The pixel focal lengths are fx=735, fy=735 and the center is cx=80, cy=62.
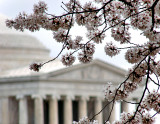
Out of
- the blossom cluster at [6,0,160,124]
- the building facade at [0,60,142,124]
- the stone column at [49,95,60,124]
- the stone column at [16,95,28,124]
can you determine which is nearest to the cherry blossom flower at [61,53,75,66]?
the blossom cluster at [6,0,160,124]

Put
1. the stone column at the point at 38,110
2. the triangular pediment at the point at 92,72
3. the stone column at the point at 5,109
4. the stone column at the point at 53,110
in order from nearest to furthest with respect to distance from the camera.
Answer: the stone column at the point at 38,110, the stone column at the point at 5,109, the triangular pediment at the point at 92,72, the stone column at the point at 53,110

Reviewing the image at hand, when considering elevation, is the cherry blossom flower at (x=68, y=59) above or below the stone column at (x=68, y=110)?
below

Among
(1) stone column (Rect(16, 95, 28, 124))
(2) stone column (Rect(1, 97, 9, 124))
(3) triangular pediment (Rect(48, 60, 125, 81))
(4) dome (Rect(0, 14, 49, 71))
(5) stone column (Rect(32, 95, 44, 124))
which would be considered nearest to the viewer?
(5) stone column (Rect(32, 95, 44, 124))

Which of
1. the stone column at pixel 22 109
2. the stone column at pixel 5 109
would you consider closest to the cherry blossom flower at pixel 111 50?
the stone column at pixel 22 109

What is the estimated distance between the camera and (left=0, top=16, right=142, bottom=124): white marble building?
11131cm

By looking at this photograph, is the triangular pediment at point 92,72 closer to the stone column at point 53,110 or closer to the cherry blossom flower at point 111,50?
the stone column at point 53,110

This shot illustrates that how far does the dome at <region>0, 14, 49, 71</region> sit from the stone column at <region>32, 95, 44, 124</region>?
710 inches

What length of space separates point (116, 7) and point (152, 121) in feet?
10.8

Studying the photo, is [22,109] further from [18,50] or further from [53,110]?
[18,50]

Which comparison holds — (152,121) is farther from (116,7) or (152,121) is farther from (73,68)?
(73,68)

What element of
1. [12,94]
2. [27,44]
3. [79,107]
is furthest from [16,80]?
[27,44]

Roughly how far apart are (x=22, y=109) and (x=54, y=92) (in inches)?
225

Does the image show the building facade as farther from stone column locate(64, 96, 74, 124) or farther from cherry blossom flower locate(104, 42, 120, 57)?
cherry blossom flower locate(104, 42, 120, 57)

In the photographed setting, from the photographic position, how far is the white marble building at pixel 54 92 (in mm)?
111312
